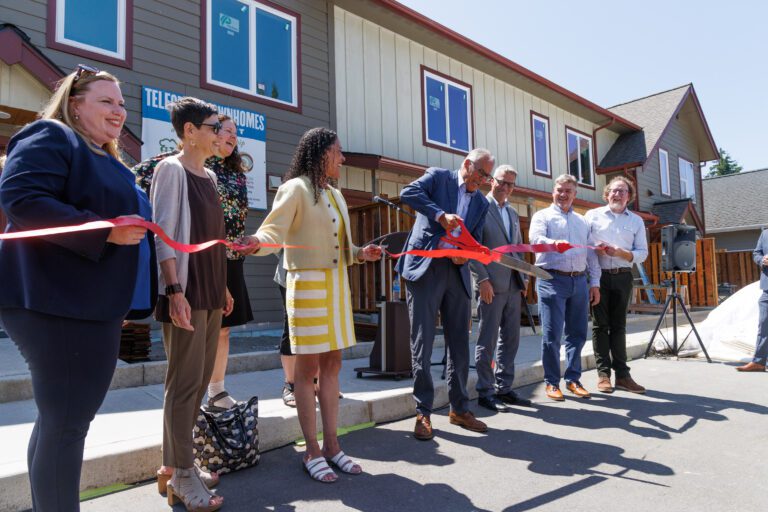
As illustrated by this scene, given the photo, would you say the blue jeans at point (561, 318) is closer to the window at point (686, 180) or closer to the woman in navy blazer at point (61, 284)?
the woman in navy blazer at point (61, 284)

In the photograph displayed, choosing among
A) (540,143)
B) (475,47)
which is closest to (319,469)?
(475,47)

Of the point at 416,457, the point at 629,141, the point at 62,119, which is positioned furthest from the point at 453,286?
the point at 629,141

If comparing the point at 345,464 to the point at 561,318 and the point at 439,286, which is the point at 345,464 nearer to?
the point at 439,286

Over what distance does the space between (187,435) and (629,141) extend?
1801cm

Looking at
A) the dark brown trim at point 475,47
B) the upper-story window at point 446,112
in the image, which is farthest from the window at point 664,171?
the upper-story window at point 446,112

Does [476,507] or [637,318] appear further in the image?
[637,318]

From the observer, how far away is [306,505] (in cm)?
266

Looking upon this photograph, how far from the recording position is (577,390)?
509 cm

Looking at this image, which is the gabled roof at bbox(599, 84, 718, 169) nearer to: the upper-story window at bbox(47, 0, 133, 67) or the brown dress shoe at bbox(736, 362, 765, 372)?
the brown dress shoe at bbox(736, 362, 765, 372)

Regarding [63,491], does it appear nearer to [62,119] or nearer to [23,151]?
[23,151]

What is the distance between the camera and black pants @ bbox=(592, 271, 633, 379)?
5.35 m

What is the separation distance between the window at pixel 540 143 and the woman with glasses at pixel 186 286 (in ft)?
40.2

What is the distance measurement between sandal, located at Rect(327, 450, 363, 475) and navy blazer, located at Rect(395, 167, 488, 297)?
1.40 m

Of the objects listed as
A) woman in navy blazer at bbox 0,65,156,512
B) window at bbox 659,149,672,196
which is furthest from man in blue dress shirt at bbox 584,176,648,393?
window at bbox 659,149,672,196
